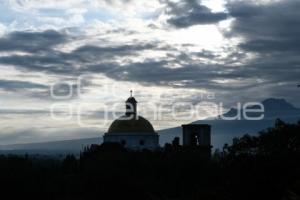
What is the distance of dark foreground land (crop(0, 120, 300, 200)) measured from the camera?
2755cm

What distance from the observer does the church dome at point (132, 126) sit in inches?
2653

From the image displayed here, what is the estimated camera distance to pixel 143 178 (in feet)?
140

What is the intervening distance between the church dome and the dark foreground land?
15338mm

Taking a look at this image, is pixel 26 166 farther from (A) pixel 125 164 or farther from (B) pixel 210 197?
(B) pixel 210 197

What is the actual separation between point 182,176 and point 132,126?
77.5 feet

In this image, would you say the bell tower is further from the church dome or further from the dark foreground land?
the dark foreground land

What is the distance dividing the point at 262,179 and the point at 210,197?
3.86 m

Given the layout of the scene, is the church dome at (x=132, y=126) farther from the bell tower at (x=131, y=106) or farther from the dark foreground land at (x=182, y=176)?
the dark foreground land at (x=182, y=176)

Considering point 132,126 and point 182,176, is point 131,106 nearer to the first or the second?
point 132,126

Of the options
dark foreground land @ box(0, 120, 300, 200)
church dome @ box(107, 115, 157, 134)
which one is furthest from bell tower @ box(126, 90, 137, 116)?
dark foreground land @ box(0, 120, 300, 200)

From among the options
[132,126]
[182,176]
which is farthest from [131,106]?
[182,176]

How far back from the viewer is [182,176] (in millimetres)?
44312

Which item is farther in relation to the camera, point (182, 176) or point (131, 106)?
point (131, 106)

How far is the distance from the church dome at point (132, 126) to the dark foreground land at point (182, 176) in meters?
15.3
